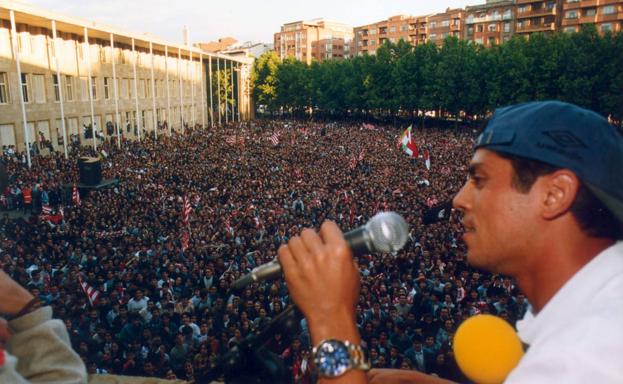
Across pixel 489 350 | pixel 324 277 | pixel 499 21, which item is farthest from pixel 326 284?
pixel 499 21

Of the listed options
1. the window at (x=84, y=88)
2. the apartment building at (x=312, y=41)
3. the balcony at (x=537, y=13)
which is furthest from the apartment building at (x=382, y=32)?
the window at (x=84, y=88)

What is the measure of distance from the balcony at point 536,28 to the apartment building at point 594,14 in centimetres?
148

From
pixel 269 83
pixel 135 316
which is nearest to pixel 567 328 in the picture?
pixel 135 316

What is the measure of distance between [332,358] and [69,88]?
38435 millimetres

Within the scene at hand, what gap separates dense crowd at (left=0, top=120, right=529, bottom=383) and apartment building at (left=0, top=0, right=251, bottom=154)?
322 inches

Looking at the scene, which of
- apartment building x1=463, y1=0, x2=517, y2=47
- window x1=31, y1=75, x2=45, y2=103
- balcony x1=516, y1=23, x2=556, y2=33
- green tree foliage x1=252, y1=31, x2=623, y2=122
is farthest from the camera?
apartment building x1=463, y1=0, x2=517, y2=47

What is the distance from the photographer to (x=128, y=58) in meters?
42.9

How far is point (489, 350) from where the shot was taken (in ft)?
4.69

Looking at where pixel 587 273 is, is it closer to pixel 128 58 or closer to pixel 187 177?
pixel 187 177

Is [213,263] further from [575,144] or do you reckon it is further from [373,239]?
[575,144]

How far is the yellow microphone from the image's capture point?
140 centimetres

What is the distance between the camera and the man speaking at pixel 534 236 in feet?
4.14

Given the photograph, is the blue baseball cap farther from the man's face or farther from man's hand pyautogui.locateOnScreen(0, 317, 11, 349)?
man's hand pyautogui.locateOnScreen(0, 317, 11, 349)


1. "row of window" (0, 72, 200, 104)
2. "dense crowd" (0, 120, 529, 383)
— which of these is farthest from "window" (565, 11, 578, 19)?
"dense crowd" (0, 120, 529, 383)
